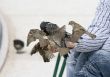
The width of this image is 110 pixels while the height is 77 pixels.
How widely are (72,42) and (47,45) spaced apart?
0.20 feet

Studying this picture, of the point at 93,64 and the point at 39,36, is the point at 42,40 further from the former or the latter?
the point at 93,64

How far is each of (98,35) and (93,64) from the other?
72mm

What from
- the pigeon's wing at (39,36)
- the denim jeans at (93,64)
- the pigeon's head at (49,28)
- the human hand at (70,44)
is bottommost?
the denim jeans at (93,64)

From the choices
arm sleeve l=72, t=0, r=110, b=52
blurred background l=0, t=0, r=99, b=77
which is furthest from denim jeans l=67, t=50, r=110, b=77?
blurred background l=0, t=0, r=99, b=77

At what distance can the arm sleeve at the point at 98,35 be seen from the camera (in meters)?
0.71

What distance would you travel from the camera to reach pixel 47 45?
702 millimetres

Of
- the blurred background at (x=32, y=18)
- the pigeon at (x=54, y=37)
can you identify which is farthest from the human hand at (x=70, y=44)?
the blurred background at (x=32, y=18)

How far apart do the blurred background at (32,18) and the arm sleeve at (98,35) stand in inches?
45.5

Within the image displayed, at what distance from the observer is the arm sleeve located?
27.8 inches

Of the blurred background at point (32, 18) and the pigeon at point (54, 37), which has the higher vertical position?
the pigeon at point (54, 37)

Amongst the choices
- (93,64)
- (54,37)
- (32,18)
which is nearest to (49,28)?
(54,37)

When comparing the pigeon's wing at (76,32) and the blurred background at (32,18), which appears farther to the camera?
the blurred background at (32,18)

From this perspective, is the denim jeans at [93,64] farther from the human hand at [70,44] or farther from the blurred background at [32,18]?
the blurred background at [32,18]

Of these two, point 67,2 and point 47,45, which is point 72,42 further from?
point 67,2
